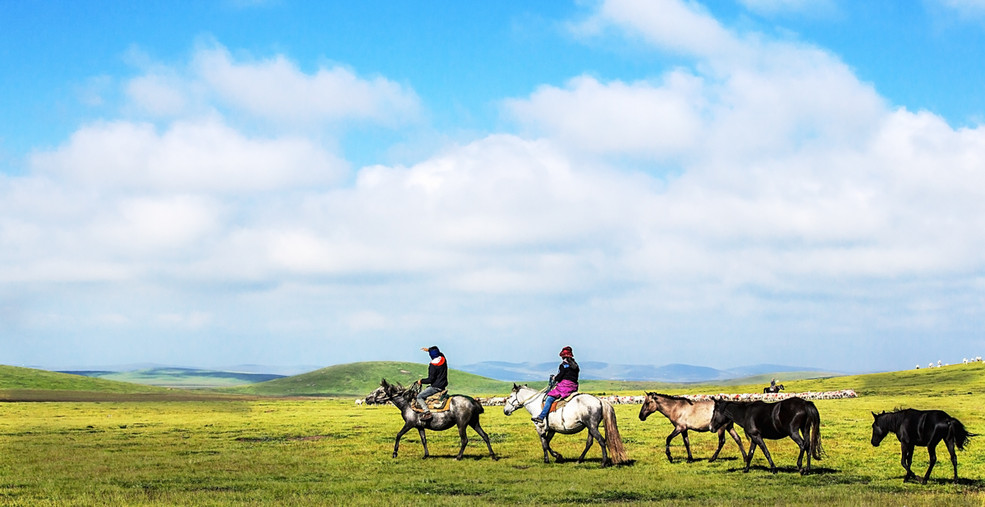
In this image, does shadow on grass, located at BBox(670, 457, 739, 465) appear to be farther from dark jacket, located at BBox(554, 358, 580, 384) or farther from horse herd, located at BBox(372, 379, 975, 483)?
dark jacket, located at BBox(554, 358, 580, 384)

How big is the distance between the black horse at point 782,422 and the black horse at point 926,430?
191cm

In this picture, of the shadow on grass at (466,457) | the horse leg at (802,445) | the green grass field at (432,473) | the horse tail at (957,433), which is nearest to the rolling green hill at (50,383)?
the green grass field at (432,473)

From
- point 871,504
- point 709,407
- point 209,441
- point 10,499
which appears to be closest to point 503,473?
point 709,407

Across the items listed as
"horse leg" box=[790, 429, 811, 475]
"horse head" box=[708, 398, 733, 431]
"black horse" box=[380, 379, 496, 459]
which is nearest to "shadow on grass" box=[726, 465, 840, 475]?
"horse leg" box=[790, 429, 811, 475]

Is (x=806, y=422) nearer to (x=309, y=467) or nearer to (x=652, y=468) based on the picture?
(x=652, y=468)

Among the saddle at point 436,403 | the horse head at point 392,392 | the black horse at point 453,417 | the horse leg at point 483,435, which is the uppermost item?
the horse head at point 392,392

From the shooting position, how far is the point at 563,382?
998 inches

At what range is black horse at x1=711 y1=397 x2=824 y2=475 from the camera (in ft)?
70.8

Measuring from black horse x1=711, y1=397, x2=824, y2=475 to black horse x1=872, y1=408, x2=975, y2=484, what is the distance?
1.91 metres

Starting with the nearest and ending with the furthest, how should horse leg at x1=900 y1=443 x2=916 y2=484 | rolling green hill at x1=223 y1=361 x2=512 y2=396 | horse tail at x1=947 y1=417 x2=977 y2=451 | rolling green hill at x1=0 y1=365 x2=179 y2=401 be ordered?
horse tail at x1=947 y1=417 x2=977 y2=451
horse leg at x1=900 y1=443 x2=916 y2=484
rolling green hill at x1=0 y1=365 x2=179 y2=401
rolling green hill at x1=223 y1=361 x2=512 y2=396

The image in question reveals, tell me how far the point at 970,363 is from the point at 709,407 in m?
93.1

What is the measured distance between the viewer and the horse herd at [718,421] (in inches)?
770

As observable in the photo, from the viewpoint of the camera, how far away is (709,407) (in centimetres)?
2533

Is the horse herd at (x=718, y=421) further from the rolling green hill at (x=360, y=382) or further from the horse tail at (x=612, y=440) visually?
the rolling green hill at (x=360, y=382)
